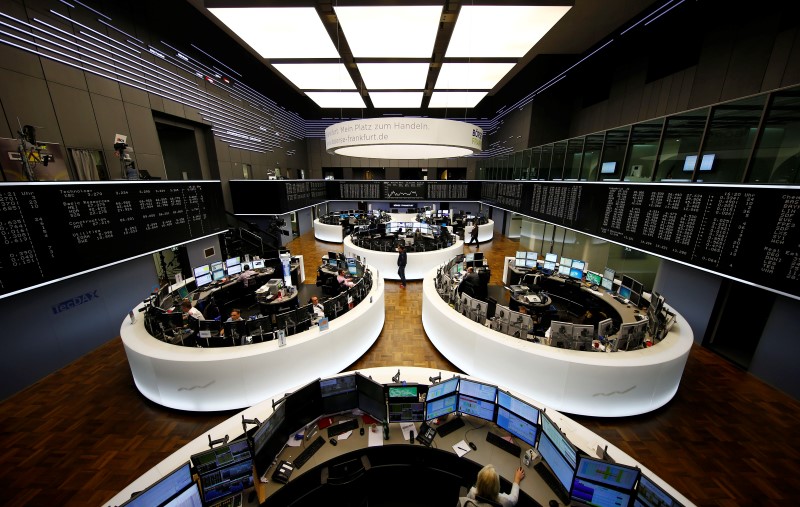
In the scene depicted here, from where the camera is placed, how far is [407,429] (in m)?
3.18

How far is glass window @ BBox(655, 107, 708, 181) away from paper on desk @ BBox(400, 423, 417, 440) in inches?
259

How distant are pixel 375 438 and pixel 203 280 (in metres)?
6.19

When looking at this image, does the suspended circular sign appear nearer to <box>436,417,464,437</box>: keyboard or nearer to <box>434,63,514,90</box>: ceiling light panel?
<box>436,417,464,437</box>: keyboard

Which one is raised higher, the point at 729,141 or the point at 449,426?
the point at 729,141

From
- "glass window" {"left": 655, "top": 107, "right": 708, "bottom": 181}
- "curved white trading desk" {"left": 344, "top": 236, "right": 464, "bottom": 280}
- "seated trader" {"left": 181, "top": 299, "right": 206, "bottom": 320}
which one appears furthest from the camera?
"curved white trading desk" {"left": 344, "top": 236, "right": 464, "bottom": 280}

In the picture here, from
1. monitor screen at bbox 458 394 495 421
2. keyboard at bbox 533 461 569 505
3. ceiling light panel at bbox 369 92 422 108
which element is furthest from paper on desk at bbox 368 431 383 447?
ceiling light panel at bbox 369 92 422 108

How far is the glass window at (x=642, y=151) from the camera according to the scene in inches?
223

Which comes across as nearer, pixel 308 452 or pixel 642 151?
pixel 308 452

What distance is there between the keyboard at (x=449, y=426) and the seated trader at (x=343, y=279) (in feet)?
14.0

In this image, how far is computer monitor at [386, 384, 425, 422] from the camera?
3.04 metres

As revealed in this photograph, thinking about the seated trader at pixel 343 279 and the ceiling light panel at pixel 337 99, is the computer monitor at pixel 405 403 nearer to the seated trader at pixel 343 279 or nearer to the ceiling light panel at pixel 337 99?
the seated trader at pixel 343 279

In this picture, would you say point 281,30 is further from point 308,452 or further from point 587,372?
point 587,372

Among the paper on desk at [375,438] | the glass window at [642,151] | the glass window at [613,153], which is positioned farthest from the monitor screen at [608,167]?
the paper on desk at [375,438]

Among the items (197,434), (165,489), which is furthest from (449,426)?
(197,434)
